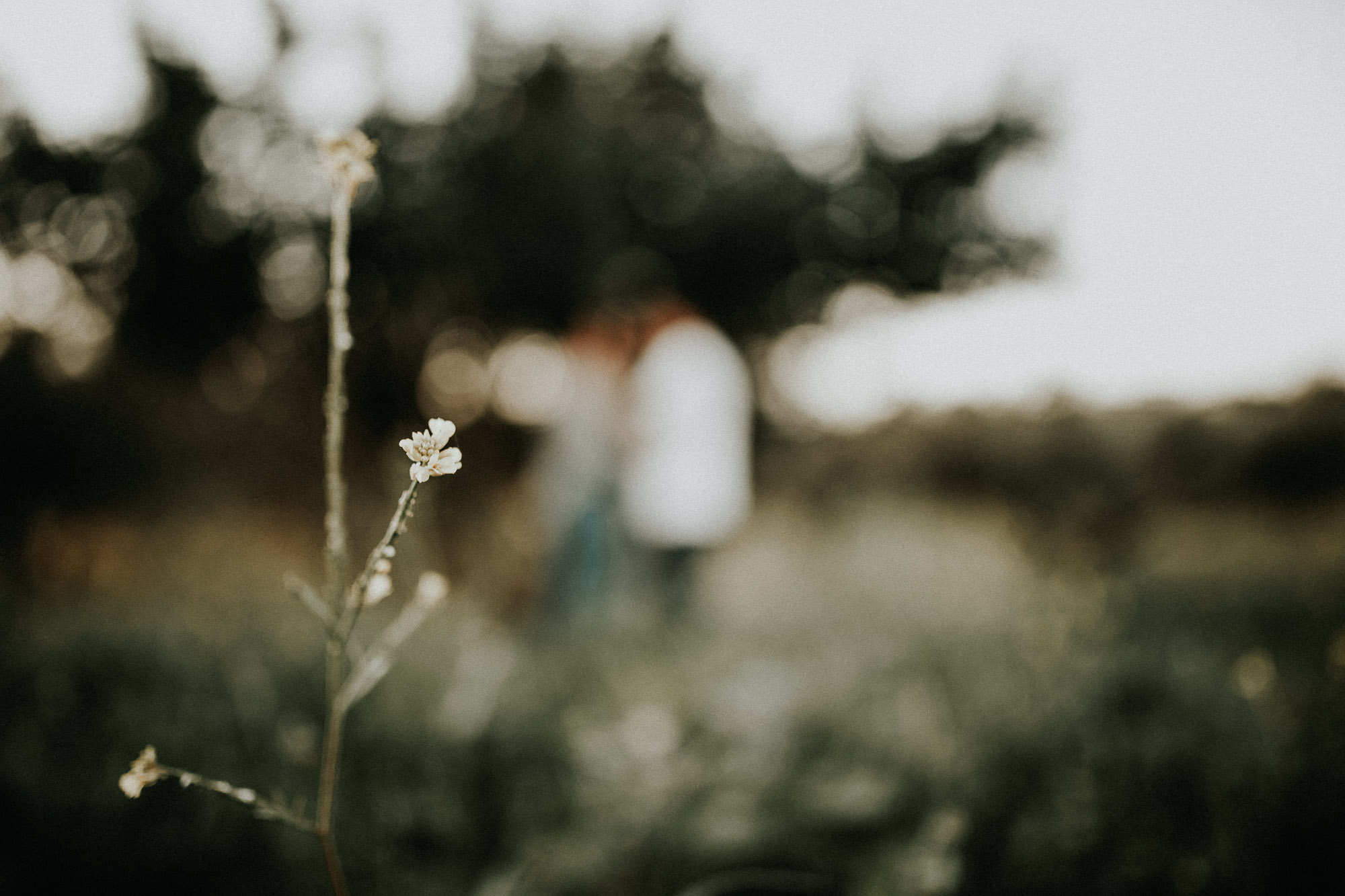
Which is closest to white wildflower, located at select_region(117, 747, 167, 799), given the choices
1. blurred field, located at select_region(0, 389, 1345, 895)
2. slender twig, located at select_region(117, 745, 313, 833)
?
slender twig, located at select_region(117, 745, 313, 833)

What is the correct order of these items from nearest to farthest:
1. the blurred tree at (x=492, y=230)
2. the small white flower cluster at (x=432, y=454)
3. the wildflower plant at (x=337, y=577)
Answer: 1. the small white flower cluster at (x=432, y=454)
2. the wildflower plant at (x=337, y=577)
3. the blurred tree at (x=492, y=230)

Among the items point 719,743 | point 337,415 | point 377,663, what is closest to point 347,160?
point 337,415

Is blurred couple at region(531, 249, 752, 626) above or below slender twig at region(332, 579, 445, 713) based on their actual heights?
above

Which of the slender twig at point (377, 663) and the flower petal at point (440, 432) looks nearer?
the flower petal at point (440, 432)

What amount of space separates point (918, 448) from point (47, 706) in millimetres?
9415

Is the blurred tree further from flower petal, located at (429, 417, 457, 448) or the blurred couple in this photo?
flower petal, located at (429, 417, 457, 448)

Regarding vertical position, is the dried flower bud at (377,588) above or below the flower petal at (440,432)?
below

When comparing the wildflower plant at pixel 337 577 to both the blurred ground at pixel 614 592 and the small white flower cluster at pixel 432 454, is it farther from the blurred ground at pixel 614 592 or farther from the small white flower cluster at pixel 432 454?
the blurred ground at pixel 614 592

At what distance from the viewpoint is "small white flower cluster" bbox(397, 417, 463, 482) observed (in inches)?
22.6

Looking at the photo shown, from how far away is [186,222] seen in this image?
19.4ft

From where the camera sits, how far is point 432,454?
58 centimetres

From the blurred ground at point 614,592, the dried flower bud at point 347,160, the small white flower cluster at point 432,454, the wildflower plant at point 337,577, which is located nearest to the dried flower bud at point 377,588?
the wildflower plant at point 337,577

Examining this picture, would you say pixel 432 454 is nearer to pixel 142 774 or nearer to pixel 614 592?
pixel 142 774

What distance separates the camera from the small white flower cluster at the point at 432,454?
57 centimetres
